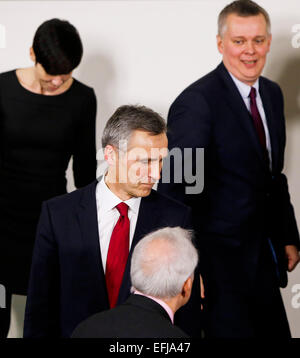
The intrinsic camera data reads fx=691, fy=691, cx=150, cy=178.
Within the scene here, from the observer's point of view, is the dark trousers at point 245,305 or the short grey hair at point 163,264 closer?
the short grey hair at point 163,264

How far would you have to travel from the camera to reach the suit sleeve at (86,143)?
118 inches

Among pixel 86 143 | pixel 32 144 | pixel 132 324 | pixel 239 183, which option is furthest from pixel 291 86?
pixel 132 324

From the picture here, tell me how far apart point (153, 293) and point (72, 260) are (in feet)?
1.23

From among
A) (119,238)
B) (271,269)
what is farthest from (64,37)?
(271,269)

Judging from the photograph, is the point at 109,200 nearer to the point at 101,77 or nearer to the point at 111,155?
the point at 111,155

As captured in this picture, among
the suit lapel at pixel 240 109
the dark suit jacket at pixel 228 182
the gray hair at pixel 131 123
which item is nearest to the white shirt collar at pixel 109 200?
the gray hair at pixel 131 123

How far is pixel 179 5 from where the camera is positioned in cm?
342

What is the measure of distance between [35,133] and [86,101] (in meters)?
0.28

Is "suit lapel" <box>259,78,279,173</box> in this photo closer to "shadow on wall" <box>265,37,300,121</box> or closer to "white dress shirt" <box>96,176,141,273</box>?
"shadow on wall" <box>265,37,300,121</box>

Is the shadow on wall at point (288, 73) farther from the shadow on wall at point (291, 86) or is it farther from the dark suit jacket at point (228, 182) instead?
the dark suit jacket at point (228, 182)

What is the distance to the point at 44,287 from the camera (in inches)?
85.4

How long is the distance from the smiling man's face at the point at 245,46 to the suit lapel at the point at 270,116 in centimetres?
13
